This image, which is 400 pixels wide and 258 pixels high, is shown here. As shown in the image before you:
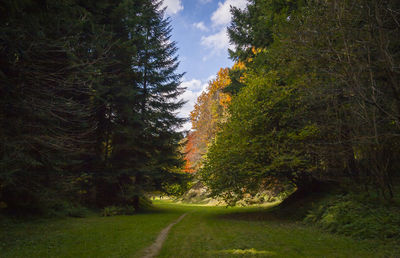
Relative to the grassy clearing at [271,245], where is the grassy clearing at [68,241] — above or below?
above

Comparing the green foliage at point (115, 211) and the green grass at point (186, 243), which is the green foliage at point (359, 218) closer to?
the green grass at point (186, 243)

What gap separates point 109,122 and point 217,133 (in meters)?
8.65

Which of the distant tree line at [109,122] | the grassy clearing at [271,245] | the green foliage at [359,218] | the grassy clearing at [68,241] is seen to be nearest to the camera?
the grassy clearing at [271,245]

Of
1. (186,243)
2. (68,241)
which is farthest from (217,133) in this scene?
(68,241)

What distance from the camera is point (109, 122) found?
60.6ft

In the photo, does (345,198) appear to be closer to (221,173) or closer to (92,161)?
(221,173)

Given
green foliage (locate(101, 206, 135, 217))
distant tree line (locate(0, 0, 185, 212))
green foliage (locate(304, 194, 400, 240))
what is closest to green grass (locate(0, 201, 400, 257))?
green foliage (locate(304, 194, 400, 240))

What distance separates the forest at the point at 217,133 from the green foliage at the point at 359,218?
5cm

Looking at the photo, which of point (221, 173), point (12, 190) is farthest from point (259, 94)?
point (12, 190)

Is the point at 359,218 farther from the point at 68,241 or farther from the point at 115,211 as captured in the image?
the point at 115,211

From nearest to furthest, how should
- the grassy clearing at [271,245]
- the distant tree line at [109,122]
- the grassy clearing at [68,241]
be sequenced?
the grassy clearing at [271,245] → the grassy clearing at [68,241] → the distant tree line at [109,122]

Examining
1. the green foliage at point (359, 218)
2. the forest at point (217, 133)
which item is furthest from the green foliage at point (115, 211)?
the green foliage at point (359, 218)

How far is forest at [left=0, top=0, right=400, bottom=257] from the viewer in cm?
652

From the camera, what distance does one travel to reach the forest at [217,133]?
6.52 m
